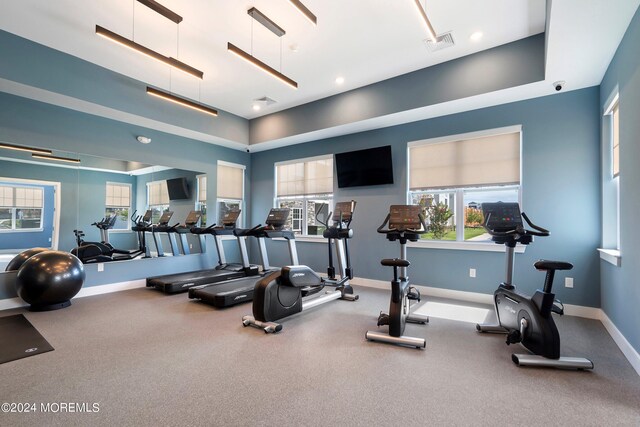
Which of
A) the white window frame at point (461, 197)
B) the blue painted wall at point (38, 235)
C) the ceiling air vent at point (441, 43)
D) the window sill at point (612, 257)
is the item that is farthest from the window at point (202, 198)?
the window sill at point (612, 257)

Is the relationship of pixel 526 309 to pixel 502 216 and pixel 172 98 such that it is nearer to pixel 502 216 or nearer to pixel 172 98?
pixel 502 216

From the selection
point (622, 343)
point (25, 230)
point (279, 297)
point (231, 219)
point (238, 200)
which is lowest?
point (622, 343)

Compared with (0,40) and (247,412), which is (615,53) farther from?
(0,40)

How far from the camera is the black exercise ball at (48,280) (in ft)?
12.9

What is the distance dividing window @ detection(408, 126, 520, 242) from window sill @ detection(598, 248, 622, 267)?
1.26m

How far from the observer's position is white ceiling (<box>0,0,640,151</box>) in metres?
3.21

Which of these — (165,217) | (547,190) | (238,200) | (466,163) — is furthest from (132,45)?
(547,190)

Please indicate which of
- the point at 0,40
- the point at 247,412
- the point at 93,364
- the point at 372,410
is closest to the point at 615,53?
the point at 372,410

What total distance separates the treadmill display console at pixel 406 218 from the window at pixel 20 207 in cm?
551

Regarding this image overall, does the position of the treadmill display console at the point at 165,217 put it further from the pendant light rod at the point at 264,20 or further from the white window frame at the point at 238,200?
the pendant light rod at the point at 264,20

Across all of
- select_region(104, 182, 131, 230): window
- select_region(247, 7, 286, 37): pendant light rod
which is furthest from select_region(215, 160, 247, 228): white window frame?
select_region(247, 7, 286, 37): pendant light rod

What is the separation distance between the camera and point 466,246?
15.9ft

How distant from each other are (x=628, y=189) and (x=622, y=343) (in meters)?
1.51

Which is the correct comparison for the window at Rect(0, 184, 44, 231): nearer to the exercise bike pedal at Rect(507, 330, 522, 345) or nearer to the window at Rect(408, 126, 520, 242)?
the window at Rect(408, 126, 520, 242)
